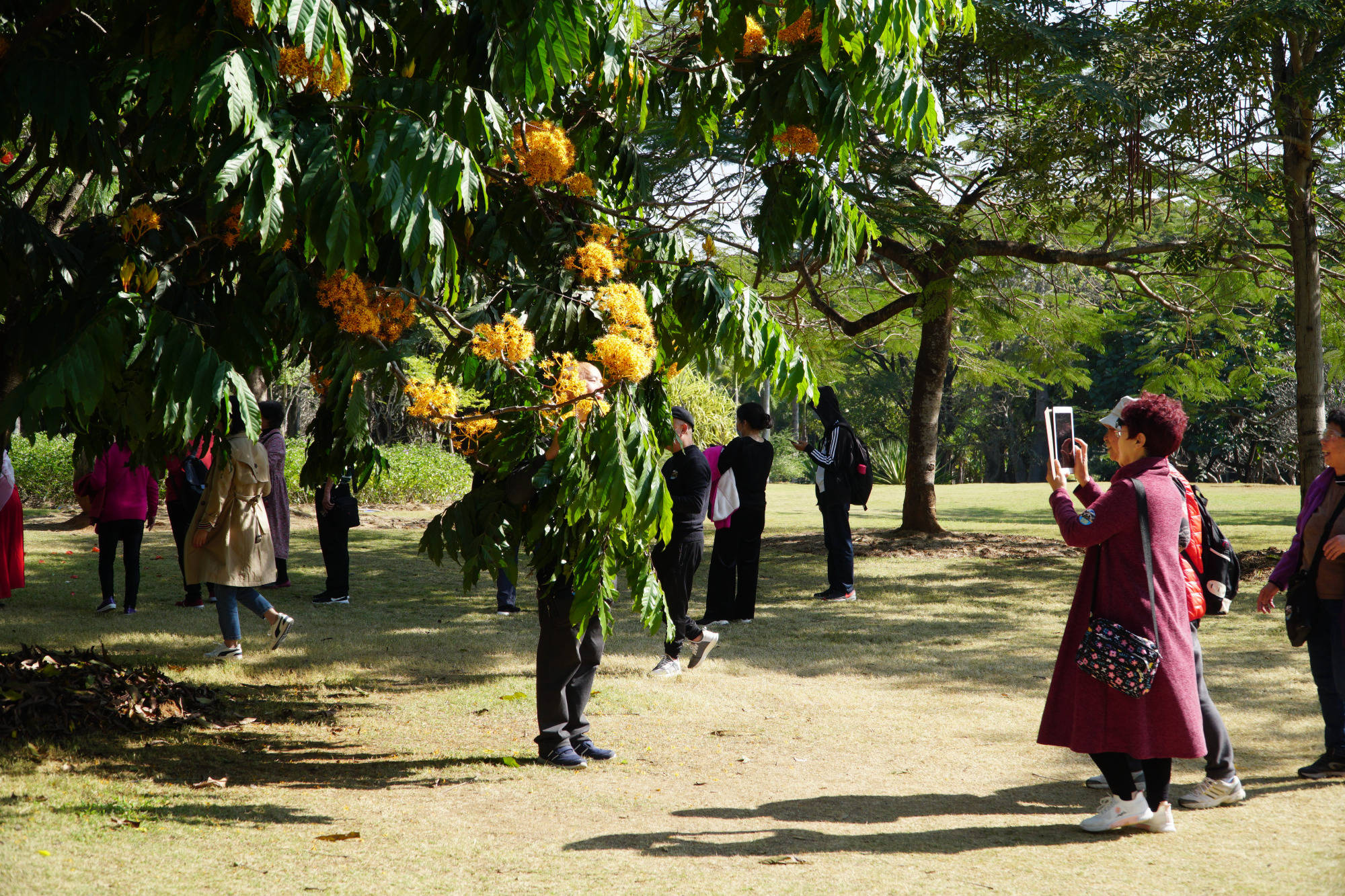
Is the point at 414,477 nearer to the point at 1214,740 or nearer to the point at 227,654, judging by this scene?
the point at 227,654

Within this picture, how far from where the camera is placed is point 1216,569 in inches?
204

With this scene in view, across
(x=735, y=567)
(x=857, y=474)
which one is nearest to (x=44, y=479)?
(x=735, y=567)

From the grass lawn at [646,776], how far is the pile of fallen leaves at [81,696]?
208 mm

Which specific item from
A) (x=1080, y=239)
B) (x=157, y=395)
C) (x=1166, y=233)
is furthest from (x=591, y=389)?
(x=1166, y=233)

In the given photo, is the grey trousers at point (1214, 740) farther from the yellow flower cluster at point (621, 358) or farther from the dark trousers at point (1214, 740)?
the yellow flower cluster at point (621, 358)

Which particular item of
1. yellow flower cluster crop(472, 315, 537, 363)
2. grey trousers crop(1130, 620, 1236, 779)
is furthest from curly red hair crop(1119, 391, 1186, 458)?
yellow flower cluster crop(472, 315, 537, 363)

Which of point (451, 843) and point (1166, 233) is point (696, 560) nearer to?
point (451, 843)

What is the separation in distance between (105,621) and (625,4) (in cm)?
721

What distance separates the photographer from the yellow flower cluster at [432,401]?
436 centimetres

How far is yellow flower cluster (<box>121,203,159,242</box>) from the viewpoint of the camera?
4473 mm

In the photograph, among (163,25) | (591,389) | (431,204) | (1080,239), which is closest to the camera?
(431,204)

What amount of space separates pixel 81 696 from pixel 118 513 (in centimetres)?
412

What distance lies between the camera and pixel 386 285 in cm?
481

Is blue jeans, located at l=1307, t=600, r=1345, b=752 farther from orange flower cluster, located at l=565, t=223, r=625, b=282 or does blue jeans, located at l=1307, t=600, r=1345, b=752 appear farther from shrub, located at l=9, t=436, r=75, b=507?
shrub, located at l=9, t=436, r=75, b=507
